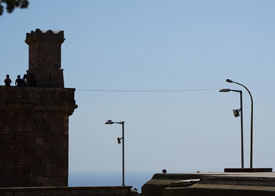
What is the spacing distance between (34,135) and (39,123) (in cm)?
71

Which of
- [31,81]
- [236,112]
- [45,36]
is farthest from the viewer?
[236,112]

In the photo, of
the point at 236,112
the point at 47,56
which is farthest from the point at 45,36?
the point at 236,112

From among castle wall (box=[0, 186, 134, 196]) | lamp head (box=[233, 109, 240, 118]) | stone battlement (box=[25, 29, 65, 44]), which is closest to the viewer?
castle wall (box=[0, 186, 134, 196])

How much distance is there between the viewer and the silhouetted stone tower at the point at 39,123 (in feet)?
115

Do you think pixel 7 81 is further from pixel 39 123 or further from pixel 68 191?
pixel 68 191

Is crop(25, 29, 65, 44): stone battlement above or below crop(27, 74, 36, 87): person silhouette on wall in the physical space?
above

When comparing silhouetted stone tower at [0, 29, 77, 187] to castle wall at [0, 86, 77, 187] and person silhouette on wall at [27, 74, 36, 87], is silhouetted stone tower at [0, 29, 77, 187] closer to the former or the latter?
castle wall at [0, 86, 77, 187]

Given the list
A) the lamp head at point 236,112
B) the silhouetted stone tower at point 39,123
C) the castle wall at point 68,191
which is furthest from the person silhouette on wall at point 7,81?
the lamp head at point 236,112

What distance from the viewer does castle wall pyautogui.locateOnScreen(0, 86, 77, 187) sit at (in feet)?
114

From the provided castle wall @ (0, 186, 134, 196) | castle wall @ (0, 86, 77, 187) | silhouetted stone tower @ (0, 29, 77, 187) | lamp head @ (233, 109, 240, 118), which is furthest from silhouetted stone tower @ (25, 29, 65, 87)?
lamp head @ (233, 109, 240, 118)

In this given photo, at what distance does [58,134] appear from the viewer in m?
36.4

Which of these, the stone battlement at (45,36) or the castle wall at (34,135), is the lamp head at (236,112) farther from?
the stone battlement at (45,36)

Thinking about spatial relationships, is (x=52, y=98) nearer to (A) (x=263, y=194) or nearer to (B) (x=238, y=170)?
(B) (x=238, y=170)

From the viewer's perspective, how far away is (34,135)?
3575 centimetres
